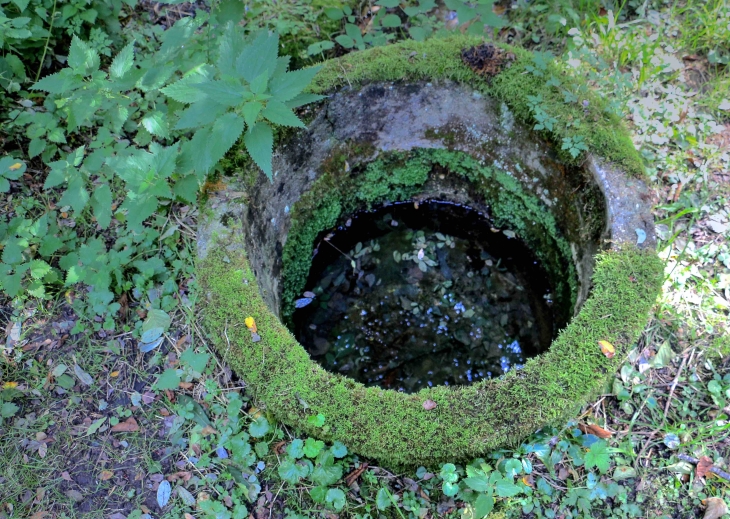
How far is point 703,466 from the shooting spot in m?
2.10

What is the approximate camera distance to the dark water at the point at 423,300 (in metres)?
2.85

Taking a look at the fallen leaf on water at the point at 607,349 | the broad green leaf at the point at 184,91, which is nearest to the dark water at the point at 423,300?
the fallen leaf on water at the point at 607,349

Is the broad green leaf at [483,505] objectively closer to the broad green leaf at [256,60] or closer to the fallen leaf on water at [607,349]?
the fallen leaf on water at [607,349]

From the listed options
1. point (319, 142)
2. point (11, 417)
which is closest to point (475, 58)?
point (319, 142)

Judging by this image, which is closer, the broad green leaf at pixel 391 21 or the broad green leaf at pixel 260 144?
the broad green leaf at pixel 260 144

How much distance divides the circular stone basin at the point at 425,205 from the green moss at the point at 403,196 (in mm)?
11

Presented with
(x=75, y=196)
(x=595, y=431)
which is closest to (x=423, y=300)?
(x=595, y=431)

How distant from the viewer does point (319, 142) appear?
9.27 feet

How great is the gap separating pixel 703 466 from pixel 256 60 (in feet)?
8.07

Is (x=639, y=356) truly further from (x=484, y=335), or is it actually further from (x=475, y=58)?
(x=475, y=58)

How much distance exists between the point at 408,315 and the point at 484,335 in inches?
18.1

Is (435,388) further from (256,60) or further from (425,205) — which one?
(425,205)

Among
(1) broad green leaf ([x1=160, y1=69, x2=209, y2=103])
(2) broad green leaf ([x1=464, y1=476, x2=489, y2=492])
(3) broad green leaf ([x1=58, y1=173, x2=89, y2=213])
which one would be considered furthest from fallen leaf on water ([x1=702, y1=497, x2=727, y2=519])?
(3) broad green leaf ([x1=58, y1=173, x2=89, y2=213])

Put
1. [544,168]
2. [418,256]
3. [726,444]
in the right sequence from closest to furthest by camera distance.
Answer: [726,444]
[544,168]
[418,256]
